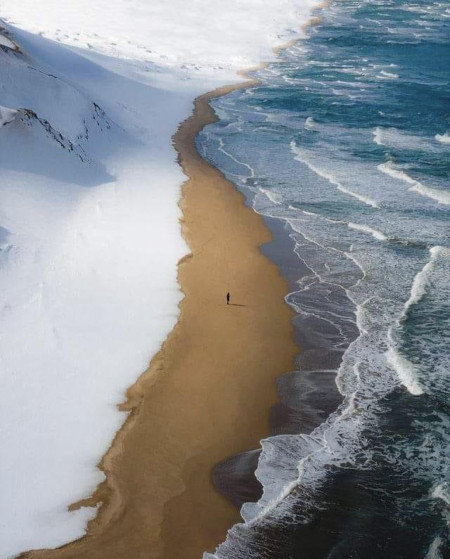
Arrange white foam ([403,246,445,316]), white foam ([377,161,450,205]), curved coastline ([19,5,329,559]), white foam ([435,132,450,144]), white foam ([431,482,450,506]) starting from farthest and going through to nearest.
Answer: white foam ([435,132,450,144]) → white foam ([377,161,450,205]) → white foam ([403,246,445,316]) → white foam ([431,482,450,506]) → curved coastline ([19,5,329,559])

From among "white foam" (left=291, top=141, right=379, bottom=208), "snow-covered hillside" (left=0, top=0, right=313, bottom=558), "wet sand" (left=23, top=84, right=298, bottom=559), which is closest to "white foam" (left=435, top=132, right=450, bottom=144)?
"white foam" (left=291, top=141, right=379, bottom=208)

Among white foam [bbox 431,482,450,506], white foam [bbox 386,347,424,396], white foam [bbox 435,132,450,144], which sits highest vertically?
white foam [bbox 435,132,450,144]

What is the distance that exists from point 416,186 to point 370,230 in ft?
15.7

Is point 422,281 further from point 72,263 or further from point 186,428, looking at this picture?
point 72,263

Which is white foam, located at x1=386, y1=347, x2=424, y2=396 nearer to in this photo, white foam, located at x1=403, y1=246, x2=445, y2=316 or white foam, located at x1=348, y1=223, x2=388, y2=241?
white foam, located at x1=403, y1=246, x2=445, y2=316

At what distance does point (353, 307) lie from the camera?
15320 millimetres

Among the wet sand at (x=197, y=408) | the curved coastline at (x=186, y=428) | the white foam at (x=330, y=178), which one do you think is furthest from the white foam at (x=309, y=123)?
the curved coastline at (x=186, y=428)

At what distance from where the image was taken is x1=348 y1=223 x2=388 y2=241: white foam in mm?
19109

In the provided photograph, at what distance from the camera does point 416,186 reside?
23.4 meters

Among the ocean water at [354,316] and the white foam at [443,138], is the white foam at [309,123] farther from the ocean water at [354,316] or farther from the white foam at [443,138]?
the white foam at [443,138]

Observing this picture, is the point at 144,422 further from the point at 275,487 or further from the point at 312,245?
the point at 312,245

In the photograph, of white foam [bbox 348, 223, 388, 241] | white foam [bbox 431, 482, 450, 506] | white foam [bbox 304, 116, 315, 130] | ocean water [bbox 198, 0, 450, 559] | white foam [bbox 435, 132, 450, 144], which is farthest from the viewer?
white foam [bbox 304, 116, 315, 130]

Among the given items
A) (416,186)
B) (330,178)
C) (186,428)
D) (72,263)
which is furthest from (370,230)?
(186,428)

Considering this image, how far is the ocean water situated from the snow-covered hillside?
271 centimetres
